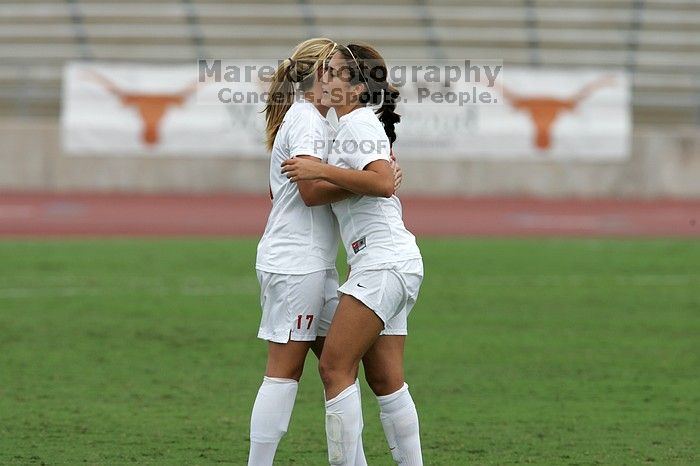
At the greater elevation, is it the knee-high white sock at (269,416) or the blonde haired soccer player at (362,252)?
the blonde haired soccer player at (362,252)

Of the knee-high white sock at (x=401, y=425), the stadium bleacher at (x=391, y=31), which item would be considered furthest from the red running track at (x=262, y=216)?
the knee-high white sock at (x=401, y=425)

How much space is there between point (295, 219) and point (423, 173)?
1610cm

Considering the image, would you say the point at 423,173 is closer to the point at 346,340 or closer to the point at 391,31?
the point at 391,31

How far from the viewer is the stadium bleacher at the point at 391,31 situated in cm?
2430

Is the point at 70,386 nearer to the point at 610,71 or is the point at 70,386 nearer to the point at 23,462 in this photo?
the point at 23,462

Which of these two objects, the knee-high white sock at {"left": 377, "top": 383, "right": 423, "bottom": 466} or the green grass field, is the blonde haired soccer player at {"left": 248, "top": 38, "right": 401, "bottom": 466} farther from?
the green grass field

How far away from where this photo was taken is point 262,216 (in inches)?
736

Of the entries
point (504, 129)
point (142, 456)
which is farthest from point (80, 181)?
point (142, 456)

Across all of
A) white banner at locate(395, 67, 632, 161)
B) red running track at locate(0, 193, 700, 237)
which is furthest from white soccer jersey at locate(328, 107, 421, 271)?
white banner at locate(395, 67, 632, 161)

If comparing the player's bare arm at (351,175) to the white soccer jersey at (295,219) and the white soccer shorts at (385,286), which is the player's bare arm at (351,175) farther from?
the white soccer shorts at (385,286)

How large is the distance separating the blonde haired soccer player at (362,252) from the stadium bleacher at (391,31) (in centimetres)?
1921

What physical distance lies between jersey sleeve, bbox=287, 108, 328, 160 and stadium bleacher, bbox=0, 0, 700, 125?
1926cm

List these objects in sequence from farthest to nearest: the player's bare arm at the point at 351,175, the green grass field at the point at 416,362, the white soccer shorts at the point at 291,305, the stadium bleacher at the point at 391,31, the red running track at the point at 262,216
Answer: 1. the stadium bleacher at the point at 391,31
2. the red running track at the point at 262,216
3. the green grass field at the point at 416,362
4. the white soccer shorts at the point at 291,305
5. the player's bare arm at the point at 351,175

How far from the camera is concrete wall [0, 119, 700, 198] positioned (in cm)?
2111
